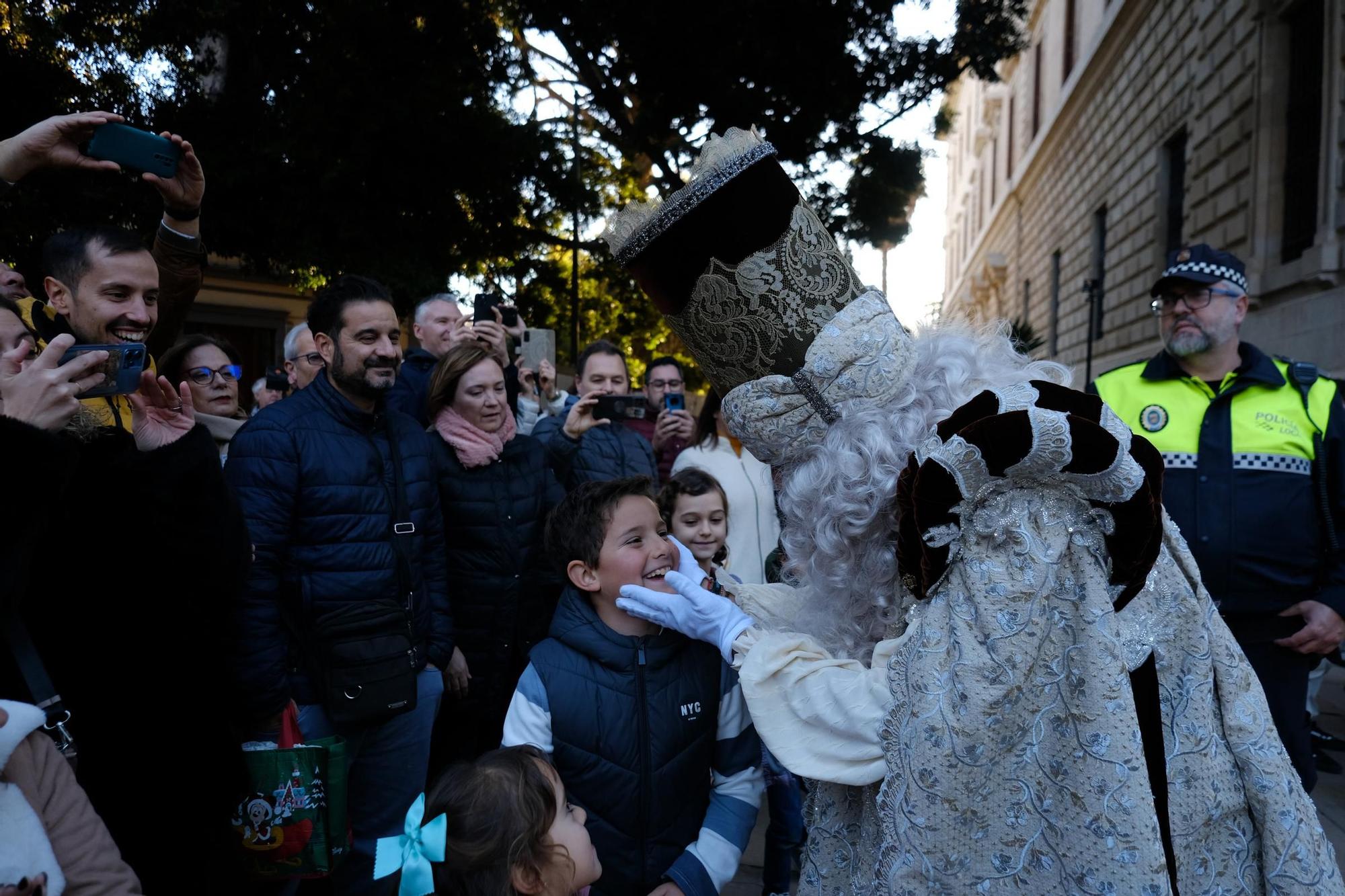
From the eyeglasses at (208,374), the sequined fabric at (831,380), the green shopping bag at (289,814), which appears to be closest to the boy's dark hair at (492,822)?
the sequined fabric at (831,380)

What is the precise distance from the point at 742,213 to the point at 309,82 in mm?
8985

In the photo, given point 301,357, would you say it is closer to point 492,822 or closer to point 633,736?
point 633,736

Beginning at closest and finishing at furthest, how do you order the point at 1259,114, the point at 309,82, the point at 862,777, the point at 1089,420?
the point at 1089,420 → the point at 862,777 → the point at 309,82 → the point at 1259,114

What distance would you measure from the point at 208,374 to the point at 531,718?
112 inches

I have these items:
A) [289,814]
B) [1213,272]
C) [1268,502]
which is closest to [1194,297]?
[1213,272]

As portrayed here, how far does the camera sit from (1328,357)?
847 cm

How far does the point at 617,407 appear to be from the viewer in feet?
15.2

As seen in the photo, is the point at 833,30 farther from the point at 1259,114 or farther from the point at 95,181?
the point at 95,181

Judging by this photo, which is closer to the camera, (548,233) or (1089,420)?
(1089,420)

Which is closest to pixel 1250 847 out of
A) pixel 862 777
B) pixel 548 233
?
pixel 862 777

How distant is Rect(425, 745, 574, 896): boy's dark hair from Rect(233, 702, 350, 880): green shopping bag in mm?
1019

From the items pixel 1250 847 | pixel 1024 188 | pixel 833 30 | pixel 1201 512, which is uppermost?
pixel 1024 188

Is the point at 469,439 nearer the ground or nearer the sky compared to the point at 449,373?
nearer the ground

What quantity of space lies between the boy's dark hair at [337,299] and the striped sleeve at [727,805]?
207 centimetres
